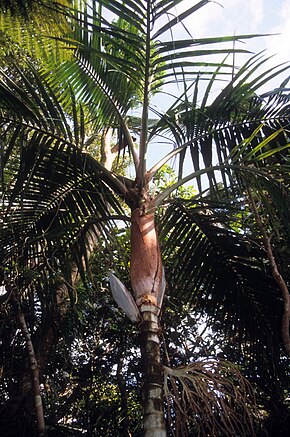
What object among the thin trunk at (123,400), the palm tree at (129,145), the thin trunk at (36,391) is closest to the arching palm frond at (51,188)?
the palm tree at (129,145)

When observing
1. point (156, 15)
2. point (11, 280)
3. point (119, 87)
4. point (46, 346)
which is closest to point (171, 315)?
point (46, 346)

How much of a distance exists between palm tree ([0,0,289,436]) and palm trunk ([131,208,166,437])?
1cm

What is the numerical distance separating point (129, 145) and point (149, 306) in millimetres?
1414

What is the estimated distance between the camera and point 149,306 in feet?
8.67

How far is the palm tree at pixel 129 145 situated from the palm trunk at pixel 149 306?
0.01 m

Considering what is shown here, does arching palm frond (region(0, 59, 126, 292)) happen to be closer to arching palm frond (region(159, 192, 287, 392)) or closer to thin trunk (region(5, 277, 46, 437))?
thin trunk (region(5, 277, 46, 437))

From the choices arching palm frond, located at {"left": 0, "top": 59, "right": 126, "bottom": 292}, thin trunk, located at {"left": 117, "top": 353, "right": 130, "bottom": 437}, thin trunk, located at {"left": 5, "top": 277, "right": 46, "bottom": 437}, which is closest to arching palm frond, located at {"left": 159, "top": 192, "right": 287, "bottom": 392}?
arching palm frond, located at {"left": 0, "top": 59, "right": 126, "bottom": 292}

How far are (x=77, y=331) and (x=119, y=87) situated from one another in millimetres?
2565

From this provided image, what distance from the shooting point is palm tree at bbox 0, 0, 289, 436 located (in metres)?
2.96

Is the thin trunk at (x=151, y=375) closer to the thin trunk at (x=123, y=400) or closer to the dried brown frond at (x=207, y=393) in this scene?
the dried brown frond at (x=207, y=393)

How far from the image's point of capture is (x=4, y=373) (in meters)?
4.37

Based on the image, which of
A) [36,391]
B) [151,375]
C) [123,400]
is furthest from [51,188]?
[123,400]

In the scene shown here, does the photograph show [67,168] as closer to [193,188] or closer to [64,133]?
[64,133]

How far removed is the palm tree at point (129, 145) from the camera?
2.96 metres
